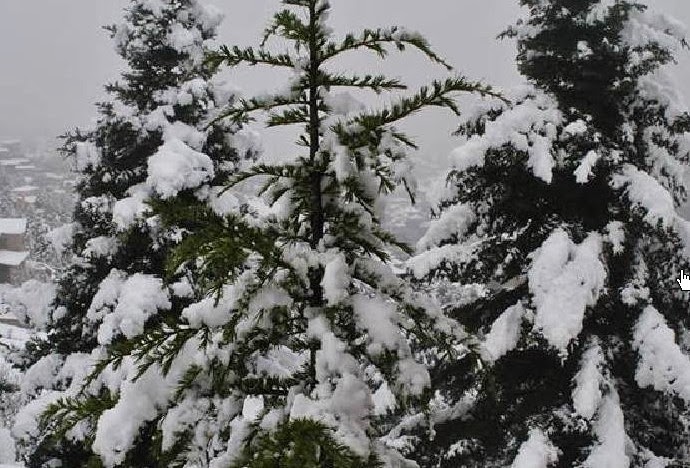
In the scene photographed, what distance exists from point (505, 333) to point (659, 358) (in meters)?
1.68

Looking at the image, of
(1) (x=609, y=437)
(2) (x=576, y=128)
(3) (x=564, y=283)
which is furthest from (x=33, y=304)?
(1) (x=609, y=437)

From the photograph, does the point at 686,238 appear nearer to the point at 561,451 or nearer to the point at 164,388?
the point at 561,451

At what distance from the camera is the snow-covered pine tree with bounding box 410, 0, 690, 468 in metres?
7.55

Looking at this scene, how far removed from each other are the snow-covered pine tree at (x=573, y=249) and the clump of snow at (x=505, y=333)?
0.5 inches

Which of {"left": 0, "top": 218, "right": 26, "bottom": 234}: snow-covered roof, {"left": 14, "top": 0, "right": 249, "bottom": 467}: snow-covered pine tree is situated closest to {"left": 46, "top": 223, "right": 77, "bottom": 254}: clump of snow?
{"left": 14, "top": 0, "right": 249, "bottom": 467}: snow-covered pine tree

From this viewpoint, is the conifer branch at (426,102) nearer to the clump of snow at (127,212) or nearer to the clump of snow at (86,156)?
the clump of snow at (127,212)

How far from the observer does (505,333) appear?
7.87m

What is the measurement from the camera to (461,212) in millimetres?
8789

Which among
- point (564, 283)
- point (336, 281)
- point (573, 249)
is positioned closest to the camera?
point (336, 281)

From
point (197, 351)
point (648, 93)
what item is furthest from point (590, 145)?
point (197, 351)

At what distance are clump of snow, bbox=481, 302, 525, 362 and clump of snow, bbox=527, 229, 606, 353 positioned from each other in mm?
380

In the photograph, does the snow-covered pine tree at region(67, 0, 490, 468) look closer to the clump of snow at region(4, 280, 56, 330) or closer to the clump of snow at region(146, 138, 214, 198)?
the clump of snow at region(146, 138, 214, 198)

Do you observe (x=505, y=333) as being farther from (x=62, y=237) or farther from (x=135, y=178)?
(x=62, y=237)

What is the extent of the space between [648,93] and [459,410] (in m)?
4.92
